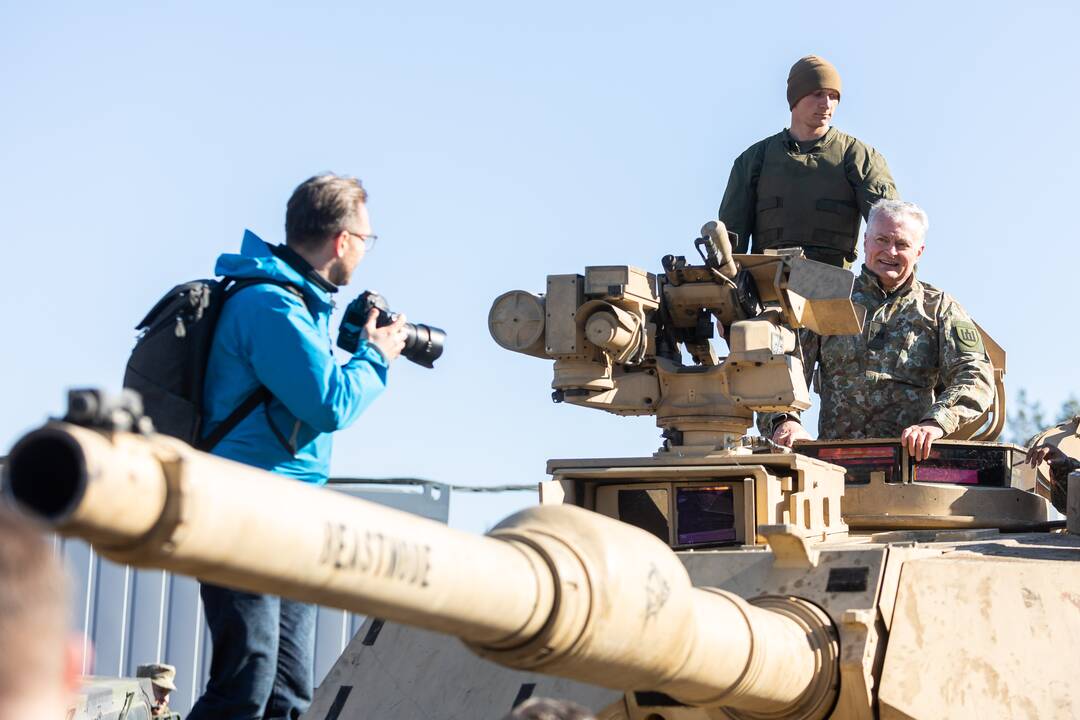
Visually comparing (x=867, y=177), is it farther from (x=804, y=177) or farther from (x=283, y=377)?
(x=283, y=377)

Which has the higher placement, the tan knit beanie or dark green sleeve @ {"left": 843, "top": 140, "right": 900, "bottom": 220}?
the tan knit beanie

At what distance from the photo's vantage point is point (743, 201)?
10164 mm

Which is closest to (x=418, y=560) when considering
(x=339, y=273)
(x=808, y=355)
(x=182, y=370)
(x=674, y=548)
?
(x=182, y=370)

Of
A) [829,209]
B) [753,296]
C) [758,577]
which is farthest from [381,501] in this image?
[758,577]

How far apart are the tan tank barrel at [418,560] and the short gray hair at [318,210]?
1.52 metres

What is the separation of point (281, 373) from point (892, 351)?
15.6 ft

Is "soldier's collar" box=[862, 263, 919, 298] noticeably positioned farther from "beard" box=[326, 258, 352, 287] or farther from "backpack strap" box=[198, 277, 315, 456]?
"backpack strap" box=[198, 277, 315, 456]

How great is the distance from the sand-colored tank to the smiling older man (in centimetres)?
50

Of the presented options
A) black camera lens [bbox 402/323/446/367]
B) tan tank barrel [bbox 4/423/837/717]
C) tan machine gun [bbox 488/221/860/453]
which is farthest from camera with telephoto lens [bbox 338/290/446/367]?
tan machine gun [bbox 488/221/860/453]

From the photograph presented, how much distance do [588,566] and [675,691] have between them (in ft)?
2.61

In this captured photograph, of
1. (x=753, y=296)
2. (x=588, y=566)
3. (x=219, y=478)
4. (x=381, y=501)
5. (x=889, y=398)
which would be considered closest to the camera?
(x=219, y=478)

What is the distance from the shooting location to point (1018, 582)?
245 inches

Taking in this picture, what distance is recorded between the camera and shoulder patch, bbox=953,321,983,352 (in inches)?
340

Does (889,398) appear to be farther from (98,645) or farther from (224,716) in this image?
(98,645)
